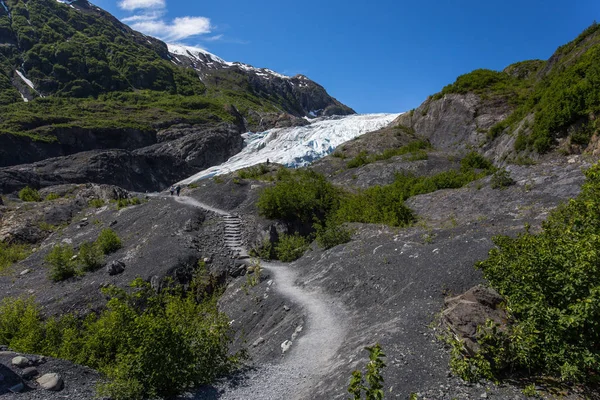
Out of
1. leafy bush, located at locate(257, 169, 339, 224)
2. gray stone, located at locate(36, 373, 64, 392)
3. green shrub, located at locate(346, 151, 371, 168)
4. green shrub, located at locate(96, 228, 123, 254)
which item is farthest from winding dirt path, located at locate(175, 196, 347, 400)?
green shrub, located at locate(346, 151, 371, 168)

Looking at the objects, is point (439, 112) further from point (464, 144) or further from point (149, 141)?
point (149, 141)

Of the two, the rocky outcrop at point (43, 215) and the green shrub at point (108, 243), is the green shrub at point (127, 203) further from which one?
the green shrub at point (108, 243)

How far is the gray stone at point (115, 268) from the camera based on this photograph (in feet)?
50.5

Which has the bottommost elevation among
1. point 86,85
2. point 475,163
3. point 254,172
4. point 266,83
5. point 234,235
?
point 234,235

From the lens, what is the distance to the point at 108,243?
17922 mm

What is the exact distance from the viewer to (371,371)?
365 centimetres

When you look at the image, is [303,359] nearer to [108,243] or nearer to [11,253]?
[108,243]

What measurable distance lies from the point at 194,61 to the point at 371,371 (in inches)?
6592

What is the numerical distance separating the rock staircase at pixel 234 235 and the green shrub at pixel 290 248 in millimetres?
1595

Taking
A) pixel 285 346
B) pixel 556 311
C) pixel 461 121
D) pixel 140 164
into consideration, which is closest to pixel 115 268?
pixel 285 346

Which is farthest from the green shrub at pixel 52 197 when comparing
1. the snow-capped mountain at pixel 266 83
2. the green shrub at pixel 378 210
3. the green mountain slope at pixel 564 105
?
the snow-capped mountain at pixel 266 83

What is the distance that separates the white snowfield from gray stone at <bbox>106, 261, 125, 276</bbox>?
34852 millimetres

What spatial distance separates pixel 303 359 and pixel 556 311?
5.00 meters

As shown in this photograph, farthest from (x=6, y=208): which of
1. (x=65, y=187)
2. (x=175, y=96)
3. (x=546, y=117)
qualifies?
(x=175, y=96)
